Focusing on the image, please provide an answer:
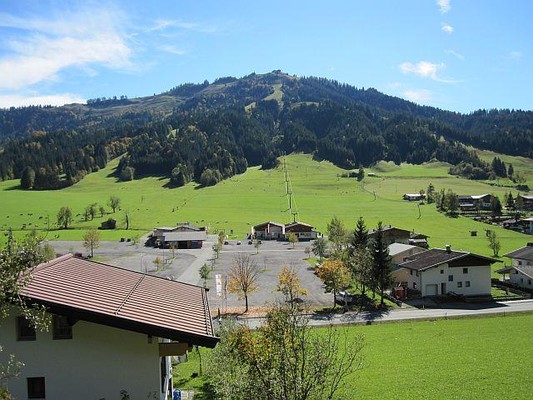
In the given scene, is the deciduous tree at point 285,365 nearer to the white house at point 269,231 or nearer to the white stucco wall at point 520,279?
the white stucco wall at point 520,279

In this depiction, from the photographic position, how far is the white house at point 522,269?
67.4 m

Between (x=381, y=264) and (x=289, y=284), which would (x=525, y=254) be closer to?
(x=381, y=264)

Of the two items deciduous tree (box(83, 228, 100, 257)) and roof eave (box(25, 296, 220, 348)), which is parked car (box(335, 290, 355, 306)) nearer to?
roof eave (box(25, 296, 220, 348))

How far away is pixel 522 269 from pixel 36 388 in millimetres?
71948

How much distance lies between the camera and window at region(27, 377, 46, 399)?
11.6 metres

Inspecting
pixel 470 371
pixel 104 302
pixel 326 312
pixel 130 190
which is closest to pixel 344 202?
pixel 130 190

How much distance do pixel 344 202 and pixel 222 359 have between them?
14869 cm

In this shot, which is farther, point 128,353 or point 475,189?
point 475,189

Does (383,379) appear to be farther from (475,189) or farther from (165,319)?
(475,189)

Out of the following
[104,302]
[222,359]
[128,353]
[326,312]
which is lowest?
[326,312]

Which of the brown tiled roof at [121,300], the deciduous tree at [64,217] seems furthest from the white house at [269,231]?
the brown tiled roof at [121,300]

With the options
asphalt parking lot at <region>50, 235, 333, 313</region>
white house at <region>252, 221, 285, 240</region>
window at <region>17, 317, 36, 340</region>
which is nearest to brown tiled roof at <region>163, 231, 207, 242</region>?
asphalt parking lot at <region>50, 235, 333, 313</region>

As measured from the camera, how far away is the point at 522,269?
227 feet

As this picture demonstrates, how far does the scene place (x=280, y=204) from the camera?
6531 inches
